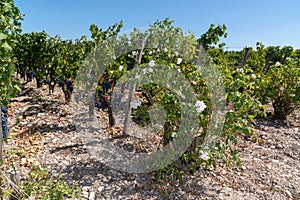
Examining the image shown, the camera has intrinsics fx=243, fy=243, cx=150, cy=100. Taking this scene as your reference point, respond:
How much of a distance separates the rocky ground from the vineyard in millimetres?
14

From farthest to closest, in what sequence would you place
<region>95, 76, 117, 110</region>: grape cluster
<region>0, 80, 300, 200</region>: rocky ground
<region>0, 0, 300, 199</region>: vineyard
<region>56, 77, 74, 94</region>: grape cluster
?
<region>56, 77, 74, 94</region>: grape cluster, <region>95, 76, 117, 110</region>: grape cluster, <region>0, 80, 300, 200</region>: rocky ground, <region>0, 0, 300, 199</region>: vineyard

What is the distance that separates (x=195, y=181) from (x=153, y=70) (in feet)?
4.78

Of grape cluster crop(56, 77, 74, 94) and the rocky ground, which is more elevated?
grape cluster crop(56, 77, 74, 94)

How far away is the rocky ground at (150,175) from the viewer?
9.21 feet

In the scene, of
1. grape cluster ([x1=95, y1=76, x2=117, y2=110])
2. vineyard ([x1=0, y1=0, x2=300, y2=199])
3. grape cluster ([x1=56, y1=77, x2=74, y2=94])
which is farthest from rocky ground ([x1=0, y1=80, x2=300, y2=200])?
grape cluster ([x1=56, y1=77, x2=74, y2=94])

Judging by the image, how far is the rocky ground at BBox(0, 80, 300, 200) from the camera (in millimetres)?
2807

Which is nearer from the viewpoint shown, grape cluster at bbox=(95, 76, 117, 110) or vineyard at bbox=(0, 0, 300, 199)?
vineyard at bbox=(0, 0, 300, 199)

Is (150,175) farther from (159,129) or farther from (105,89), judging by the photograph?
(105,89)

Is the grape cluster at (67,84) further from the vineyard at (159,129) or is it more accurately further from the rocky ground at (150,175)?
the rocky ground at (150,175)

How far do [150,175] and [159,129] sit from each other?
661 mm

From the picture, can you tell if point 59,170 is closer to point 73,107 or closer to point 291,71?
point 73,107

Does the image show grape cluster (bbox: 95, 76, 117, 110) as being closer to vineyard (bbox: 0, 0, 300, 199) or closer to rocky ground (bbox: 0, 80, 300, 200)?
vineyard (bbox: 0, 0, 300, 199)

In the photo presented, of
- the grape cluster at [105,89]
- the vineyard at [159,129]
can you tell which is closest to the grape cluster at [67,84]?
the vineyard at [159,129]

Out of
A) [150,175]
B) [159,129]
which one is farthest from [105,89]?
[150,175]
